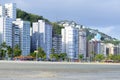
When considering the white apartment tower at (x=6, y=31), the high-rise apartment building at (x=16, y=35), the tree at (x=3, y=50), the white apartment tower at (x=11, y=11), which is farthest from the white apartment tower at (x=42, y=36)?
the tree at (x=3, y=50)

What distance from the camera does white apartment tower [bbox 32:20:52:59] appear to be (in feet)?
592

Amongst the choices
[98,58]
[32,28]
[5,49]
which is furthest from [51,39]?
[5,49]

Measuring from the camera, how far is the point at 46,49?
181000mm

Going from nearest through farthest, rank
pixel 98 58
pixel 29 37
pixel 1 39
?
pixel 1 39 → pixel 29 37 → pixel 98 58

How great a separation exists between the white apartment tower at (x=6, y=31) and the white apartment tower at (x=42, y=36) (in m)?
17.6

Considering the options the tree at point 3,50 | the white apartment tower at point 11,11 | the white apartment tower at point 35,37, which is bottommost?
the tree at point 3,50

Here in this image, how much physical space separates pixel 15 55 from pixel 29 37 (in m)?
28.0

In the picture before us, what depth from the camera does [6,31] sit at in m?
160

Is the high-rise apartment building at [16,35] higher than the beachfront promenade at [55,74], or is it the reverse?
the high-rise apartment building at [16,35]

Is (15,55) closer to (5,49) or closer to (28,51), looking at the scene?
(5,49)

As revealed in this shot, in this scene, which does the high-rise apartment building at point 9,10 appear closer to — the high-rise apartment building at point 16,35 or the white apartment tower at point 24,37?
the white apartment tower at point 24,37

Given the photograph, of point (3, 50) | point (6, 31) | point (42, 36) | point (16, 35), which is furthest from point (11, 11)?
point (3, 50)

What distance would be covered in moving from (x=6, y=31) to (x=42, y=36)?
2767cm

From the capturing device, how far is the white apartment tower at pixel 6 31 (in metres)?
159
